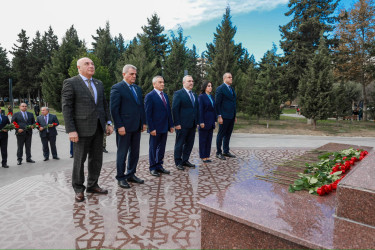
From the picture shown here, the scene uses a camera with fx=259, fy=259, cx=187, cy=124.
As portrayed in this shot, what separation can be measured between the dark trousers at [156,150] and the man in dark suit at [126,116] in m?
0.60

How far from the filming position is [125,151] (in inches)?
171

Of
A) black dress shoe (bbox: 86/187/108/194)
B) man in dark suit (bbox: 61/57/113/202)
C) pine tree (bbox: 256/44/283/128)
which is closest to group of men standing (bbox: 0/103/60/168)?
black dress shoe (bbox: 86/187/108/194)

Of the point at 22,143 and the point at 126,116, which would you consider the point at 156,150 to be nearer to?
the point at 126,116

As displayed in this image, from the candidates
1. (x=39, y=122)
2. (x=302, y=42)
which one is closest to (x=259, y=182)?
(x=39, y=122)

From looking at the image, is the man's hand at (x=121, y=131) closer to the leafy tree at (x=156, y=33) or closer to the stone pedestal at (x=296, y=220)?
the stone pedestal at (x=296, y=220)

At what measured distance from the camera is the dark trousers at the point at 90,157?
371cm

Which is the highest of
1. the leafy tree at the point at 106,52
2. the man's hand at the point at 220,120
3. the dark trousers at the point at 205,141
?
the leafy tree at the point at 106,52

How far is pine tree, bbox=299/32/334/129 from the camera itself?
14.0 m

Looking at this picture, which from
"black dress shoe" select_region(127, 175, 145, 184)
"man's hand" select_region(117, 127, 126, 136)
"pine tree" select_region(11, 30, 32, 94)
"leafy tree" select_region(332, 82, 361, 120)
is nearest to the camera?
"man's hand" select_region(117, 127, 126, 136)

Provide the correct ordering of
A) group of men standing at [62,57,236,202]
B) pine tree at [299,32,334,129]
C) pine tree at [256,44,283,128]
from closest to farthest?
group of men standing at [62,57,236,202]
pine tree at [299,32,334,129]
pine tree at [256,44,283,128]

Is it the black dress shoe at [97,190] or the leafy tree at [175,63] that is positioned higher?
the leafy tree at [175,63]

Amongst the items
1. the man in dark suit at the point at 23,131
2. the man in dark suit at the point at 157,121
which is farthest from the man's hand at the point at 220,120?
the man in dark suit at the point at 23,131

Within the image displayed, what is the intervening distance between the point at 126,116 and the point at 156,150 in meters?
1.16

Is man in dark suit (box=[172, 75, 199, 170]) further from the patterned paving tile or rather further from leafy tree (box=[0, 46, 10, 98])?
leafy tree (box=[0, 46, 10, 98])
